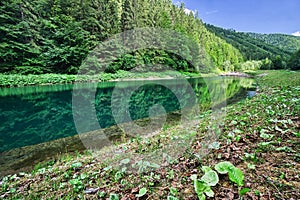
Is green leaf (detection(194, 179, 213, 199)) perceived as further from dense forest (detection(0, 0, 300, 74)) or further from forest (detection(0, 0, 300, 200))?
dense forest (detection(0, 0, 300, 74))

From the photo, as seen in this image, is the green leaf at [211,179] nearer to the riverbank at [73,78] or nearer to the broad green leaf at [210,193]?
the broad green leaf at [210,193]

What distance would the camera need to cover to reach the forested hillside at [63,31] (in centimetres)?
2720

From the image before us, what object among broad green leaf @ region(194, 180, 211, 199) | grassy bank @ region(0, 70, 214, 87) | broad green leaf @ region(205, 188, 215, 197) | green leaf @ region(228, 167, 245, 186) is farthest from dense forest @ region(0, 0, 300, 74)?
green leaf @ region(228, 167, 245, 186)

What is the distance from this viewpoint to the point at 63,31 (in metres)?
32.9

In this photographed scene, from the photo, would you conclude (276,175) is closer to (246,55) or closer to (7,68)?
(7,68)

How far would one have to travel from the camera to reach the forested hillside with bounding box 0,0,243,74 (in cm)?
2720

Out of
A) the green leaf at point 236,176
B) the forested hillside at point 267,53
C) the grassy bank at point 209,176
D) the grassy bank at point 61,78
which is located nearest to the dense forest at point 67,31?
the grassy bank at point 61,78

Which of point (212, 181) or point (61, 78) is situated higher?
point (61, 78)

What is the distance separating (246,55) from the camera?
126250 mm

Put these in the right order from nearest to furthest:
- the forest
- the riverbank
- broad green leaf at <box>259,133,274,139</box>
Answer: the forest < broad green leaf at <box>259,133,274,139</box> < the riverbank

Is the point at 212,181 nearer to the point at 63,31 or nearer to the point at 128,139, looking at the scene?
the point at 128,139

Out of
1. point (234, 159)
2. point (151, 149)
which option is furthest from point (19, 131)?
point (234, 159)

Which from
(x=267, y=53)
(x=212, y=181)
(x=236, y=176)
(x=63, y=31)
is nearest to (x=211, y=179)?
(x=212, y=181)

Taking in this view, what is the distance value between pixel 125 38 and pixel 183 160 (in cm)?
4023
